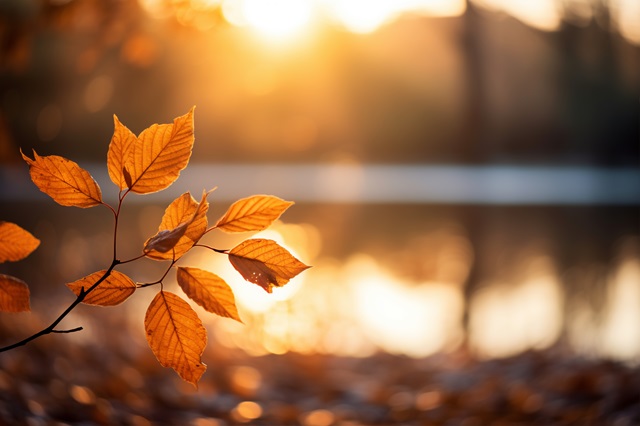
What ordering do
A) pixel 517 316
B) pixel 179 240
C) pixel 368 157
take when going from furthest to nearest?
pixel 368 157, pixel 517 316, pixel 179 240

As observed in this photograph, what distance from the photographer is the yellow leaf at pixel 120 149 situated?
446mm

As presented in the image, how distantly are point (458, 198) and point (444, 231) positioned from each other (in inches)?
69.3

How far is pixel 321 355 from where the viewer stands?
68.6 inches

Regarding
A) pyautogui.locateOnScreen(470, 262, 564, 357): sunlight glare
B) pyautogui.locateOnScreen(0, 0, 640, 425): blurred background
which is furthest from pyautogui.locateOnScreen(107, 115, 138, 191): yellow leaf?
pyautogui.locateOnScreen(470, 262, 564, 357): sunlight glare

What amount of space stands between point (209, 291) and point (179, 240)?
4 cm

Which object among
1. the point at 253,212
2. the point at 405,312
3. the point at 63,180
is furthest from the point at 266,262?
the point at 405,312

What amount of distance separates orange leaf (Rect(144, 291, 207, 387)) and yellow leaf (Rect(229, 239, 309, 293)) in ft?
0.18

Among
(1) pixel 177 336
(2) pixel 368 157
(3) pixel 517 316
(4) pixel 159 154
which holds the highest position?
(2) pixel 368 157

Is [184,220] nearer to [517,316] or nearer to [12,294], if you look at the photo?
[12,294]

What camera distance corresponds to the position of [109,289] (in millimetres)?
464

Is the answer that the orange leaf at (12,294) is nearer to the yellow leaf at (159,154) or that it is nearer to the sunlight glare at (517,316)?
the yellow leaf at (159,154)

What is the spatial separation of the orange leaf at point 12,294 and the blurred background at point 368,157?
22.4 inches

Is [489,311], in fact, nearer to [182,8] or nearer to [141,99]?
[182,8]

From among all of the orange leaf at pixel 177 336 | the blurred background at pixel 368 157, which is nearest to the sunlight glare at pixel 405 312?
the blurred background at pixel 368 157
